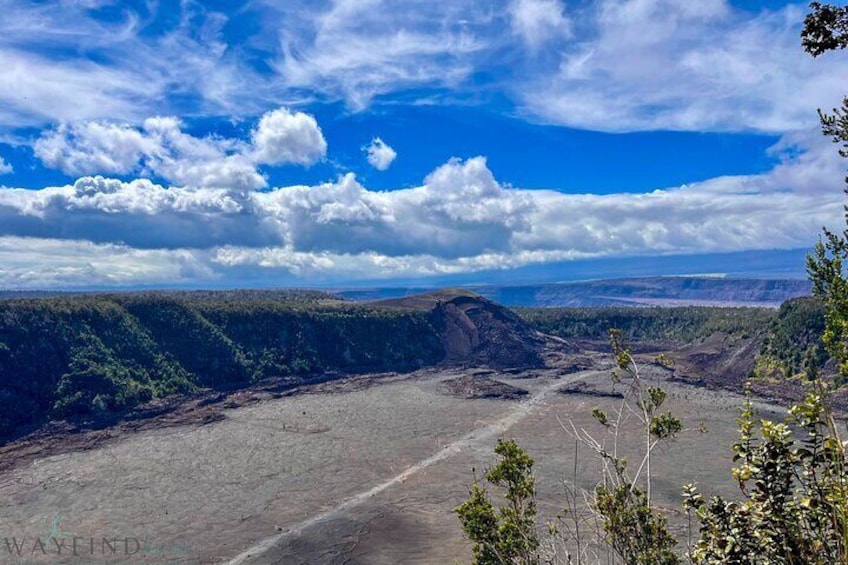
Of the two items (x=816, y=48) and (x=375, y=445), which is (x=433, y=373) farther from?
(x=816, y=48)

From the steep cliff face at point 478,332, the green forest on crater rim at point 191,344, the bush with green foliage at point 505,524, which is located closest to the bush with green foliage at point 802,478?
the bush with green foliage at point 505,524

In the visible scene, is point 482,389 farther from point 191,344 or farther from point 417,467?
point 191,344

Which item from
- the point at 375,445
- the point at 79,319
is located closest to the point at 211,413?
the point at 375,445

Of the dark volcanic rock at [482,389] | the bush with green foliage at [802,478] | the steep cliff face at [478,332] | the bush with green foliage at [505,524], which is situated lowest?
the dark volcanic rock at [482,389]

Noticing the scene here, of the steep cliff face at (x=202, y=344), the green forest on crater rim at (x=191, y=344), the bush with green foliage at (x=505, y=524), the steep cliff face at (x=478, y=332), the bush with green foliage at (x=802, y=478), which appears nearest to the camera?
the bush with green foliage at (x=802, y=478)

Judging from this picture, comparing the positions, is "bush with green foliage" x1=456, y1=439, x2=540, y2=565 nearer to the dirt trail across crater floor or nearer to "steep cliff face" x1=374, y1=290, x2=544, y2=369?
the dirt trail across crater floor

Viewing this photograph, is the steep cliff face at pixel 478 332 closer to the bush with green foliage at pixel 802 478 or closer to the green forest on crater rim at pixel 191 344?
the green forest on crater rim at pixel 191 344

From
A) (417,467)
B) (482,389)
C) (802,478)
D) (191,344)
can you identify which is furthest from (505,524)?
(191,344)
